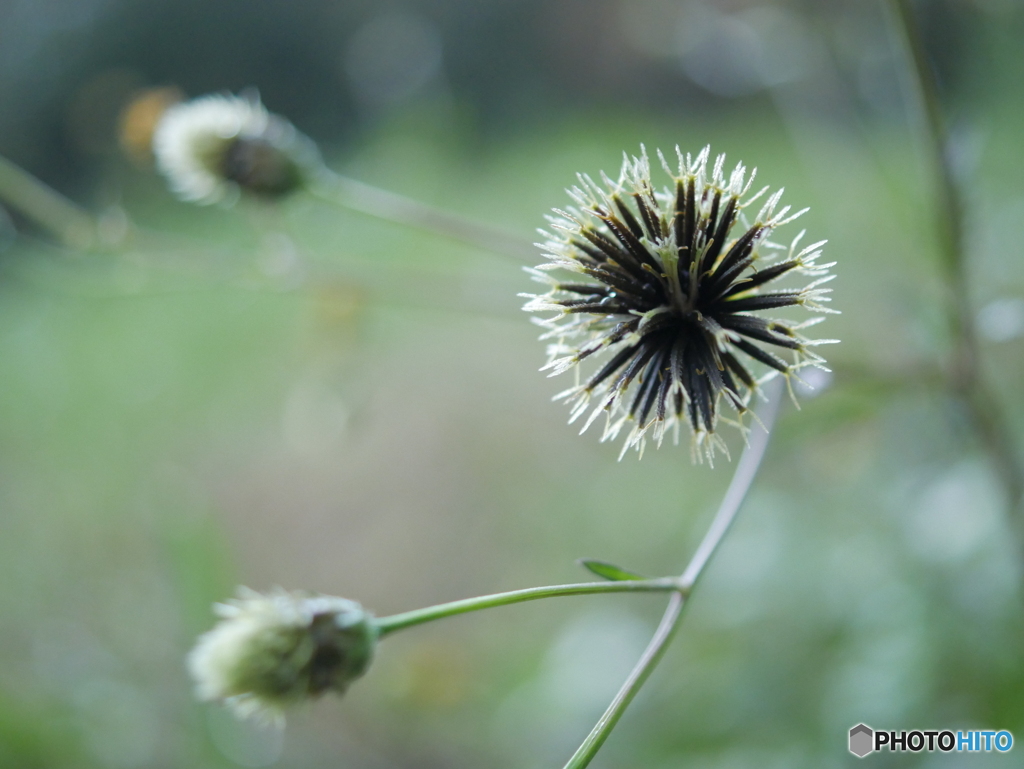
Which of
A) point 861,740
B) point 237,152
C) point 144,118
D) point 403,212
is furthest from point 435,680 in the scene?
point 144,118

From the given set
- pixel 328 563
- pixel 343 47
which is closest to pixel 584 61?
pixel 343 47

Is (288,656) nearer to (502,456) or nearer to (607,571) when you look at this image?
(607,571)

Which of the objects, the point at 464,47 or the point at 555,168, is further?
the point at 464,47

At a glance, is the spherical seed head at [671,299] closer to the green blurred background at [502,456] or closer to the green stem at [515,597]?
the green stem at [515,597]

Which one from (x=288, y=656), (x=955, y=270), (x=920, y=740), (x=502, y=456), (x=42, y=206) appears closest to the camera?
(x=288, y=656)

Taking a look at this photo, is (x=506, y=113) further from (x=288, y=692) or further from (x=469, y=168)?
(x=288, y=692)
